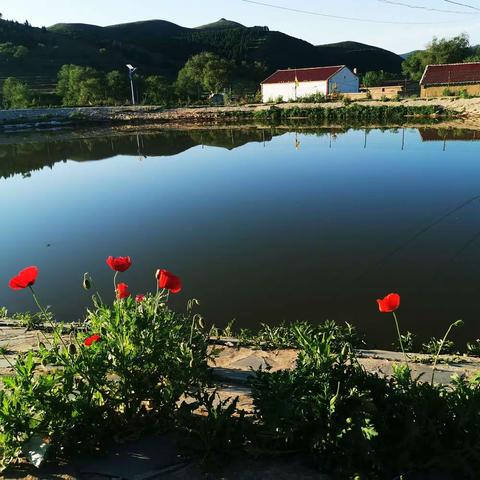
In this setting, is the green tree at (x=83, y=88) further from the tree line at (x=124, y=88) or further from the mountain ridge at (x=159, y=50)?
the mountain ridge at (x=159, y=50)

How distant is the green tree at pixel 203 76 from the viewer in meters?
48.2

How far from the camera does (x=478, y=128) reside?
23.6 meters

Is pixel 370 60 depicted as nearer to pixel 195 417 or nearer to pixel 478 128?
pixel 478 128

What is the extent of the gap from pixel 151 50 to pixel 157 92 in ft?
212

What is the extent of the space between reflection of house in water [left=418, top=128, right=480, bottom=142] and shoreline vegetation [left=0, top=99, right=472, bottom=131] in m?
4.88

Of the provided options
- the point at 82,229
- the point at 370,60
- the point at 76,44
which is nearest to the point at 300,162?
the point at 82,229

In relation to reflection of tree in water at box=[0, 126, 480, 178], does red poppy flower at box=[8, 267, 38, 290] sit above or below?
above

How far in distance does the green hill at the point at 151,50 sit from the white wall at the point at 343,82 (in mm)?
14962

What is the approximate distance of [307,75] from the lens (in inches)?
1900

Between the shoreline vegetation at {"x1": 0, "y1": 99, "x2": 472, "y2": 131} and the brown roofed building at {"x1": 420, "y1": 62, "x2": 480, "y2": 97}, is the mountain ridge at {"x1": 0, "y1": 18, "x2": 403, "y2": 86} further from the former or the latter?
the brown roofed building at {"x1": 420, "y1": 62, "x2": 480, "y2": 97}

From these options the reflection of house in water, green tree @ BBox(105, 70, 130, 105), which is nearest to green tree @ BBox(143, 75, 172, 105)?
green tree @ BBox(105, 70, 130, 105)

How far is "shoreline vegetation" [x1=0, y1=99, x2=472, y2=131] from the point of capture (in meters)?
30.3

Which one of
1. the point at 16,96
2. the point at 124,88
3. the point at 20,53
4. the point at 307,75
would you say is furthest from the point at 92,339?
the point at 20,53

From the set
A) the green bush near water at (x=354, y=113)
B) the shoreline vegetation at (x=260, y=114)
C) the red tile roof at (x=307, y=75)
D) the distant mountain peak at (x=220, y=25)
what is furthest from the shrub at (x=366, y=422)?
the distant mountain peak at (x=220, y=25)
